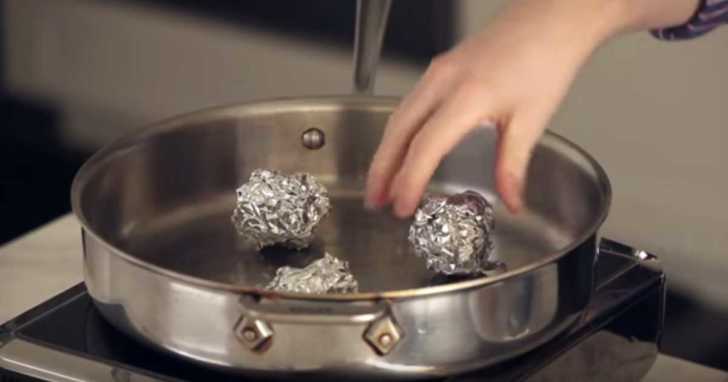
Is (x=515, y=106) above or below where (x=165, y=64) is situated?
above

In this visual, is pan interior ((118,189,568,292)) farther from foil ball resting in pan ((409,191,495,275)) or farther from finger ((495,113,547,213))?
finger ((495,113,547,213))

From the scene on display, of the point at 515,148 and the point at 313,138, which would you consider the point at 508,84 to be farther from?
the point at 313,138

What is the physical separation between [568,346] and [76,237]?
49 centimetres

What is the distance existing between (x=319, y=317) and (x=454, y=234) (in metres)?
0.17

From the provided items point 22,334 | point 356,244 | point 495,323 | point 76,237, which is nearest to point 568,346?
point 495,323

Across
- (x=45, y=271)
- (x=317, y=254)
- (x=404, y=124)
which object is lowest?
(x=45, y=271)

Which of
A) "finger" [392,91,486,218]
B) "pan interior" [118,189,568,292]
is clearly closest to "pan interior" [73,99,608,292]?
"pan interior" [118,189,568,292]

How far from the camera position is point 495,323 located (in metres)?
0.71

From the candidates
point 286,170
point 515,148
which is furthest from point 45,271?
point 515,148

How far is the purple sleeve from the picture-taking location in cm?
82

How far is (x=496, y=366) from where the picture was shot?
2.41 feet

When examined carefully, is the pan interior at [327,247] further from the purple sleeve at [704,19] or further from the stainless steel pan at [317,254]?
the purple sleeve at [704,19]

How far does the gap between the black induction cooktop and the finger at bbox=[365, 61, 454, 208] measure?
0.12 meters

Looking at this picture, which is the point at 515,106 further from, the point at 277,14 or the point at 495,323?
the point at 277,14
